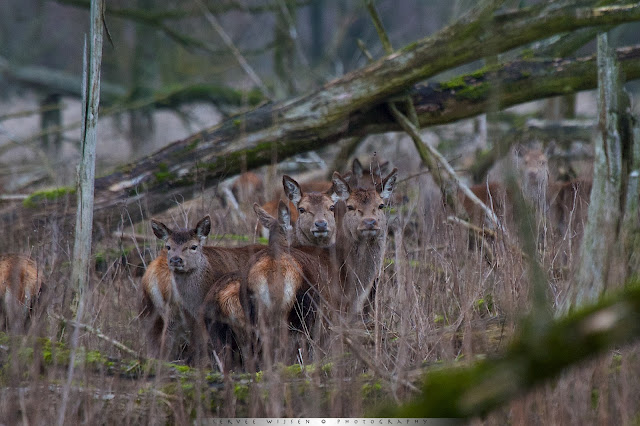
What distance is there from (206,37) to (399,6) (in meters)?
7.31

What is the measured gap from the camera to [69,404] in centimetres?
357

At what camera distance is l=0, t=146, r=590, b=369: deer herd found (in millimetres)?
4945

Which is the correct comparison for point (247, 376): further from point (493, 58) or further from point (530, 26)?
point (493, 58)

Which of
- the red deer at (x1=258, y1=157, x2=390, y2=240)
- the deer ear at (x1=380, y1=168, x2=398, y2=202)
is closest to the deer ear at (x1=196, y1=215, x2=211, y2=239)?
the red deer at (x1=258, y1=157, x2=390, y2=240)

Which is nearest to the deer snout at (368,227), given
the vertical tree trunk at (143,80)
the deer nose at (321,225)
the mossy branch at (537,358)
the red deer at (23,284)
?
the deer nose at (321,225)

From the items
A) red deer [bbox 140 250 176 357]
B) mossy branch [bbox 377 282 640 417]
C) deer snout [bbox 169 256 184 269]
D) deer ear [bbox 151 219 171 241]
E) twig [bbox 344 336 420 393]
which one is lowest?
mossy branch [bbox 377 282 640 417]

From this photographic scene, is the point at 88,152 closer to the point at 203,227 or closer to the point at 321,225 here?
the point at 203,227

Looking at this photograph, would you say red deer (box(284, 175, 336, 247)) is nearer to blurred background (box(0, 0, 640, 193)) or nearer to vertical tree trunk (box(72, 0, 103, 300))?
vertical tree trunk (box(72, 0, 103, 300))

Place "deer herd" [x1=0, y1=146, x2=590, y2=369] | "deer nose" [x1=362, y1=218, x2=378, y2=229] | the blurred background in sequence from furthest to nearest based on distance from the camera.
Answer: the blurred background → "deer nose" [x1=362, y1=218, x2=378, y2=229] → "deer herd" [x1=0, y1=146, x2=590, y2=369]

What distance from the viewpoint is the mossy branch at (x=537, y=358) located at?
2033 mm

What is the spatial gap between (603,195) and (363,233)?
240cm

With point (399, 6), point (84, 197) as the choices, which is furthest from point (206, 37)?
point (84, 197)

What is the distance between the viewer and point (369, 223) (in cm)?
613

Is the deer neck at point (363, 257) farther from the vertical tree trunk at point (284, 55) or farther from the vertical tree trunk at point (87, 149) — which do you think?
the vertical tree trunk at point (284, 55)
